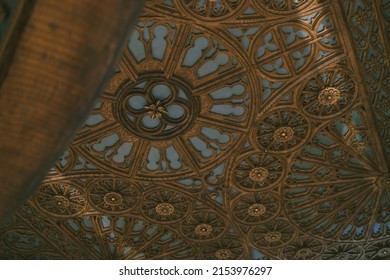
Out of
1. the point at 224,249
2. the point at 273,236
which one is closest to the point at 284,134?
the point at 273,236

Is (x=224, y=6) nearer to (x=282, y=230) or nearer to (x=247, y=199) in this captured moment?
(x=247, y=199)

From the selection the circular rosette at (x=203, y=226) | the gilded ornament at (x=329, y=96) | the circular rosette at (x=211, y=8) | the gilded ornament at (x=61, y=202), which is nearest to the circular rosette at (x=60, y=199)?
the gilded ornament at (x=61, y=202)

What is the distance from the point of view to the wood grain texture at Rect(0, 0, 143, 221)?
132cm

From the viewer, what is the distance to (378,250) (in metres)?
11.3

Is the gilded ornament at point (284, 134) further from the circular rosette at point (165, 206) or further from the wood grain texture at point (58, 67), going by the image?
the wood grain texture at point (58, 67)

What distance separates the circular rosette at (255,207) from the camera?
10094 mm

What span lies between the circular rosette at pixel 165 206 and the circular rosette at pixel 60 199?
1313mm

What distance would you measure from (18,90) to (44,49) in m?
0.14

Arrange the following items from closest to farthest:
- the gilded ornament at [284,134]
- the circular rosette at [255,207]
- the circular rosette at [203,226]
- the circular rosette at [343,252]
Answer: the gilded ornament at [284,134] → the circular rosette at [255,207] → the circular rosette at [203,226] → the circular rosette at [343,252]

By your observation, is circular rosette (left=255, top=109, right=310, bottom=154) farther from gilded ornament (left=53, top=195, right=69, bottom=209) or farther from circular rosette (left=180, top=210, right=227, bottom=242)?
gilded ornament (left=53, top=195, right=69, bottom=209)

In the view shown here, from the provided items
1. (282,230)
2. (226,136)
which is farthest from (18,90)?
(282,230)

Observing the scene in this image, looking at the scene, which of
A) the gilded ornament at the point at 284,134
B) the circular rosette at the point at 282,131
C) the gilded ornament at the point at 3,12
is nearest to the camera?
the gilded ornament at the point at 3,12

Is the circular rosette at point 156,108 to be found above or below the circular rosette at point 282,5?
below

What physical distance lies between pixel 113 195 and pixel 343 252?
17.8ft
